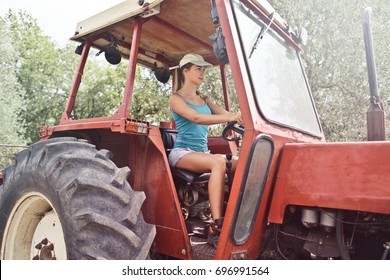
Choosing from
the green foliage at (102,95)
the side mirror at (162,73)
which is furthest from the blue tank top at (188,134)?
the green foliage at (102,95)

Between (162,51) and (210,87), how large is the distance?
703 cm

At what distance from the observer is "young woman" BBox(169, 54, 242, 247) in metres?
2.49

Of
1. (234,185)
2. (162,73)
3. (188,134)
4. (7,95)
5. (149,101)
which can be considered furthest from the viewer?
(7,95)

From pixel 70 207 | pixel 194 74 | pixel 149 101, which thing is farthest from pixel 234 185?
pixel 149 101

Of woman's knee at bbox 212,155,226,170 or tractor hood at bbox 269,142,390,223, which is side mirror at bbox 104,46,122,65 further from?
tractor hood at bbox 269,142,390,223

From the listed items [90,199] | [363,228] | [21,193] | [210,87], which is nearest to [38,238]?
[21,193]

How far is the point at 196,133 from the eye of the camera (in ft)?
9.89

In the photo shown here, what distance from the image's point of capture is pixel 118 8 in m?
2.89

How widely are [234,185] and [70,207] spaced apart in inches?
40.9

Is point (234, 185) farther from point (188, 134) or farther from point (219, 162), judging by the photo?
point (188, 134)

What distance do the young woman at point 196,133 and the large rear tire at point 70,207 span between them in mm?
471

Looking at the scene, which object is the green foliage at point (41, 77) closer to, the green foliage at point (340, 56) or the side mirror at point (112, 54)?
the green foliage at point (340, 56)

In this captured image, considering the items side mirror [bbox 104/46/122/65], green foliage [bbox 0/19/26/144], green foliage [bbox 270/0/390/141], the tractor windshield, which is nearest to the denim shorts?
the tractor windshield
